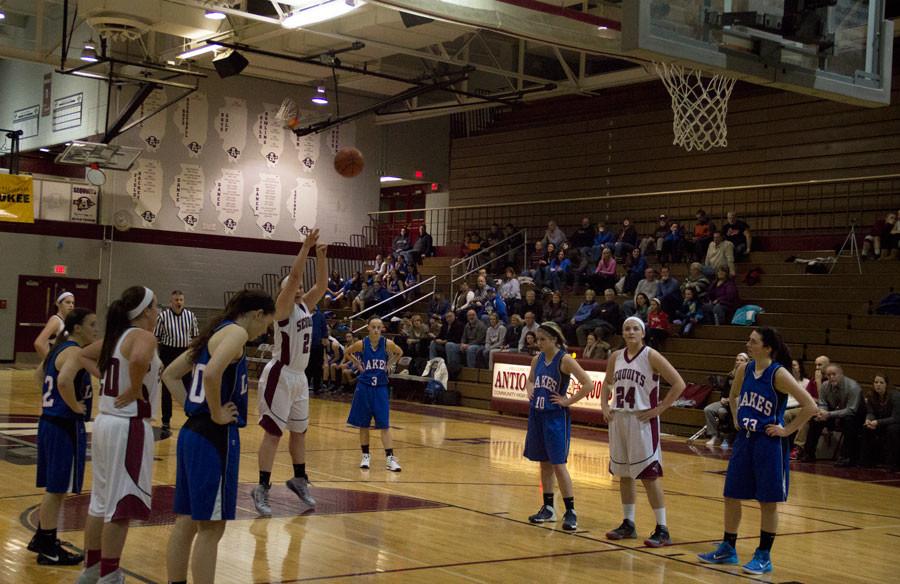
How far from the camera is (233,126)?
26828 mm

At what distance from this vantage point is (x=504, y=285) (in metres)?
21.0

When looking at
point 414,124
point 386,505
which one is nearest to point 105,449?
point 386,505

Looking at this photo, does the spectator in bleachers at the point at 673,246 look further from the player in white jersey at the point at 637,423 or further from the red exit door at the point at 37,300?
the red exit door at the point at 37,300

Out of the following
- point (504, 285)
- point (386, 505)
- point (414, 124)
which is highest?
point (414, 124)

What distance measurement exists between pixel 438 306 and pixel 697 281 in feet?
20.1

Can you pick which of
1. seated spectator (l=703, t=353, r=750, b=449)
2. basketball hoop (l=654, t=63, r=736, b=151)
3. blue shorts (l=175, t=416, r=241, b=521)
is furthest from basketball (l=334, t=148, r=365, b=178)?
blue shorts (l=175, t=416, r=241, b=521)

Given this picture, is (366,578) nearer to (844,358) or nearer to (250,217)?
(844,358)

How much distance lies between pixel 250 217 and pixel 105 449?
22464 mm

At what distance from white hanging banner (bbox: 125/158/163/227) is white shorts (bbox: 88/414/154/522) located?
21.3 metres

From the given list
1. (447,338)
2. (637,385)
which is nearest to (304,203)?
(447,338)

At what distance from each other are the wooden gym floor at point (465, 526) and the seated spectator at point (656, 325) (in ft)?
14.0

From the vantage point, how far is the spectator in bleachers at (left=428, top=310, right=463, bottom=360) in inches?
792

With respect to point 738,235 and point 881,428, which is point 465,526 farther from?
point 738,235

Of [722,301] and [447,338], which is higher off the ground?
[722,301]
